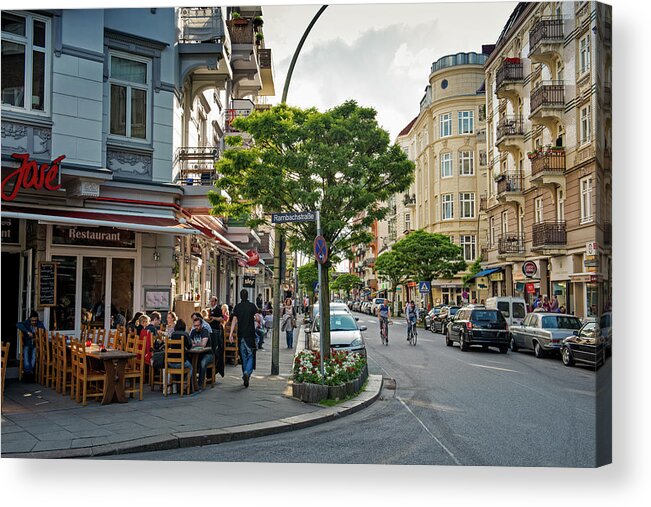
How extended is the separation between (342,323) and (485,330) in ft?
22.0

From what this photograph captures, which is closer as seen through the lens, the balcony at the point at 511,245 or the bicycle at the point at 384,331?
the balcony at the point at 511,245

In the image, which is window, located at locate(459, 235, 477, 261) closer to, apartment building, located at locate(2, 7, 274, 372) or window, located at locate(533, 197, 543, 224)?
apartment building, located at locate(2, 7, 274, 372)

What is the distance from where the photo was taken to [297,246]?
13977 mm

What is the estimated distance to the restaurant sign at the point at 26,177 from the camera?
11016 millimetres

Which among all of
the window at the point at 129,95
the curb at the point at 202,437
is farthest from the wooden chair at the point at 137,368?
the window at the point at 129,95

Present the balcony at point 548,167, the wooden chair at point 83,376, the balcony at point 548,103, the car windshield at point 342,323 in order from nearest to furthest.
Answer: the balcony at point 548,103 → the balcony at point 548,167 → the wooden chair at point 83,376 → the car windshield at point 342,323

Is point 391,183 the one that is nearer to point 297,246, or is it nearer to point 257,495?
point 297,246

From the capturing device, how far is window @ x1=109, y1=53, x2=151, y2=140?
1400 centimetres

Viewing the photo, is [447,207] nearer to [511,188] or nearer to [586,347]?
[511,188]

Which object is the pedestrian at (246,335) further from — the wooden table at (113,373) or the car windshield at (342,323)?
the car windshield at (342,323)

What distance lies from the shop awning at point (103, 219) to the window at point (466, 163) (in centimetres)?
860

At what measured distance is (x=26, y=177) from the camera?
36.3 feet

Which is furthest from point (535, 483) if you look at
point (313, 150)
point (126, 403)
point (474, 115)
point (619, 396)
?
point (474, 115)

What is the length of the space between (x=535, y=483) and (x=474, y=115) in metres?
11.4
